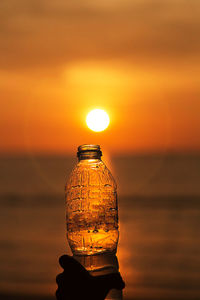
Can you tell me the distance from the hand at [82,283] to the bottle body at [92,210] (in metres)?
1.37

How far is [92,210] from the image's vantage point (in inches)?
128

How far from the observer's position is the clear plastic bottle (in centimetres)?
312

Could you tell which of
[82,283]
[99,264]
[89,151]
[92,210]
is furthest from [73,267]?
[92,210]

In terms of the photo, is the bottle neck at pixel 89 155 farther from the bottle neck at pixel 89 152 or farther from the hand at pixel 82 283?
the hand at pixel 82 283

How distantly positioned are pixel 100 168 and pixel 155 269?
1.66 meters

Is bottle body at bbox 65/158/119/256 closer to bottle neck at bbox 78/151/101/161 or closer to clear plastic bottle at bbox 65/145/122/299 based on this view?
clear plastic bottle at bbox 65/145/122/299

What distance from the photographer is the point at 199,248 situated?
5.88 m

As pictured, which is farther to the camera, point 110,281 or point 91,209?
point 91,209

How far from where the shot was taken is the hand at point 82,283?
153 centimetres

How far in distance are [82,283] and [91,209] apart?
1.73m

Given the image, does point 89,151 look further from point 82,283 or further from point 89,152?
point 82,283

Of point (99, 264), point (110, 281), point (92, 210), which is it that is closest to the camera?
point (110, 281)

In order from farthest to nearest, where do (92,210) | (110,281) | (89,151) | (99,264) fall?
(92,210) → (89,151) → (99,264) → (110,281)

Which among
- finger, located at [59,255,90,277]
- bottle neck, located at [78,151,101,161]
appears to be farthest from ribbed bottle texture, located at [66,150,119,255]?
finger, located at [59,255,90,277]
